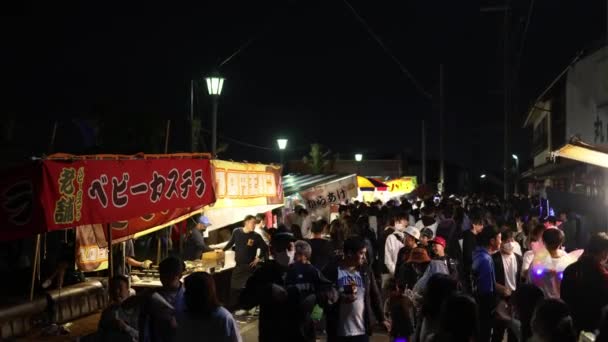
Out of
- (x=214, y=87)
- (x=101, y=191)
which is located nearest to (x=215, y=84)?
(x=214, y=87)

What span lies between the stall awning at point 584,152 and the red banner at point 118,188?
525cm

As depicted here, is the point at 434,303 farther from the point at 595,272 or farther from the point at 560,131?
the point at 560,131

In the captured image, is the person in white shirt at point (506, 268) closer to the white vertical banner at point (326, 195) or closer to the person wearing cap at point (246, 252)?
the person wearing cap at point (246, 252)

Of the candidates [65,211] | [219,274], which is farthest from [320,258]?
[65,211]

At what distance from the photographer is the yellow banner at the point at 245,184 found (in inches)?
439

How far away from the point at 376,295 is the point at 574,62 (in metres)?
19.8

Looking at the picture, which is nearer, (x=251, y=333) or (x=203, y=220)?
(x=251, y=333)

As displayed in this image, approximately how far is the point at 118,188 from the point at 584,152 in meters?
6.03

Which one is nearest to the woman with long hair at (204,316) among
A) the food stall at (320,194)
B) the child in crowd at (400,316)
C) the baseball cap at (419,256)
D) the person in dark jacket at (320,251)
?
the child in crowd at (400,316)

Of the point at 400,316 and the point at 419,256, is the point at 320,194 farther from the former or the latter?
the point at 400,316

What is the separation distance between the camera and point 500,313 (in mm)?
5938

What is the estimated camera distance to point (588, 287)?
6.09 meters

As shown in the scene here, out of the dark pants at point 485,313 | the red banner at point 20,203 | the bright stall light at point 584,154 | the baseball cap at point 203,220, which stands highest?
the bright stall light at point 584,154

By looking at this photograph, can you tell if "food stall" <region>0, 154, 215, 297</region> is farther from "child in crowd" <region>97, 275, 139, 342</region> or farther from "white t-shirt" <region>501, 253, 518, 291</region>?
"white t-shirt" <region>501, 253, 518, 291</region>
